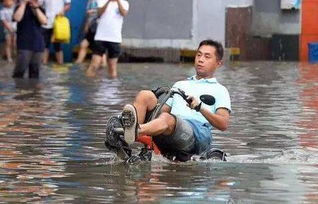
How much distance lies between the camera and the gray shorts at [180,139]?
346 inches

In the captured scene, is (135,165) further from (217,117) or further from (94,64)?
(94,64)

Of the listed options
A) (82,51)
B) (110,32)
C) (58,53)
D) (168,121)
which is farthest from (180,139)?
(58,53)

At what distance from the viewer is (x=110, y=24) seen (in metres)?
19.7

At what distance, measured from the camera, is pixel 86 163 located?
8992 millimetres

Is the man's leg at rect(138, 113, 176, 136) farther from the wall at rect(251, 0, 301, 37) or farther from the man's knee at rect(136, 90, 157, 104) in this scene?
the wall at rect(251, 0, 301, 37)

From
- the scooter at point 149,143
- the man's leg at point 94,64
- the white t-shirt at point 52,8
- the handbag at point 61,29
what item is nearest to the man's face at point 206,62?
the scooter at point 149,143

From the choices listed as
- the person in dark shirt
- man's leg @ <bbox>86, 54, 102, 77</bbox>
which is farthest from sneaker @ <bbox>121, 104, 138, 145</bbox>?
man's leg @ <bbox>86, 54, 102, 77</bbox>

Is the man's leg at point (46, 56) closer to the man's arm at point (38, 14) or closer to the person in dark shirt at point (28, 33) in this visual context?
the person in dark shirt at point (28, 33)

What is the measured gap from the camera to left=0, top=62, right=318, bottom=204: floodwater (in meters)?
7.38

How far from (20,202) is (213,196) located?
1192 millimetres

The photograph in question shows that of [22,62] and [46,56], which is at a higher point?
[22,62]

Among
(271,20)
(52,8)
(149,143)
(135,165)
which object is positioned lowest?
(271,20)

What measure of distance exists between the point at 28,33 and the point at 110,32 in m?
1.51

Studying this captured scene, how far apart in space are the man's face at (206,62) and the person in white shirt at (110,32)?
10.4 m
